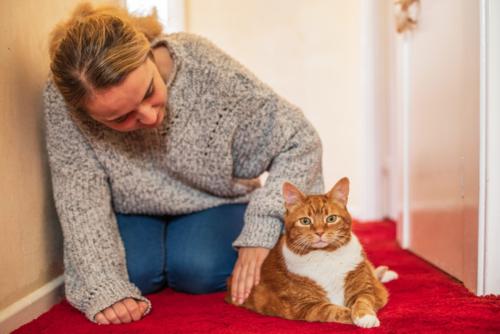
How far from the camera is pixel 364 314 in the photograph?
99 cm

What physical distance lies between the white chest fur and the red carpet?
77 mm

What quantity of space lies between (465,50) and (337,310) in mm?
703

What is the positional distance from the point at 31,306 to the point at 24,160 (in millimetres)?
355

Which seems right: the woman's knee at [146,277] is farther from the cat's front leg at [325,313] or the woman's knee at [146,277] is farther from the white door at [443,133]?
the white door at [443,133]

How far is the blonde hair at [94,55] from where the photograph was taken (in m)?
1.03

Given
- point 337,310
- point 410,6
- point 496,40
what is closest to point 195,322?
point 337,310

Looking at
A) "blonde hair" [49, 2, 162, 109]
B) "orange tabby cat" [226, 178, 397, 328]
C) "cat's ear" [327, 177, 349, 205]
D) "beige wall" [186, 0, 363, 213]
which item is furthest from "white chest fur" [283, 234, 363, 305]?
"beige wall" [186, 0, 363, 213]

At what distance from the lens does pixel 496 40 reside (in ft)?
3.59

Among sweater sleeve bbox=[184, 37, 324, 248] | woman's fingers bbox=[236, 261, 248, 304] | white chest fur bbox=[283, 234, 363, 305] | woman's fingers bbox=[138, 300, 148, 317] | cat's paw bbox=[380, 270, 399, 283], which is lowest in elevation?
cat's paw bbox=[380, 270, 399, 283]

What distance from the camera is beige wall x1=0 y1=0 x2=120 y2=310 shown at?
114cm

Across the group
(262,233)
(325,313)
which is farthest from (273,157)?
(325,313)

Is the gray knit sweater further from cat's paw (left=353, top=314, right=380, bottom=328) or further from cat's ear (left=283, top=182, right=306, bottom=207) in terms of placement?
cat's paw (left=353, top=314, right=380, bottom=328)

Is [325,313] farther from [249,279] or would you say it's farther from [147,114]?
[147,114]

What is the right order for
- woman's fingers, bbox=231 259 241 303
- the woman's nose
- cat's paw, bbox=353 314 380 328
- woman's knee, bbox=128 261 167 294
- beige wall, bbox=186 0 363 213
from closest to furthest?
cat's paw, bbox=353 314 380 328, the woman's nose, woman's fingers, bbox=231 259 241 303, woman's knee, bbox=128 261 167 294, beige wall, bbox=186 0 363 213
